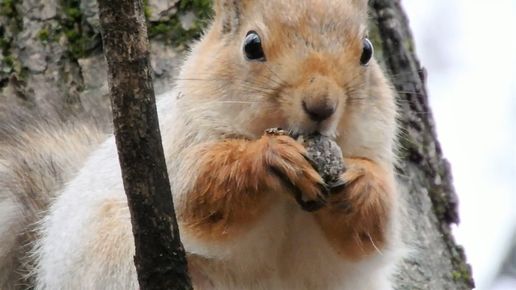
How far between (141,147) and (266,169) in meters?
0.60

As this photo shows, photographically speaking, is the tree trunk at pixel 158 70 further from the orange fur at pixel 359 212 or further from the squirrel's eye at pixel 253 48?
the squirrel's eye at pixel 253 48

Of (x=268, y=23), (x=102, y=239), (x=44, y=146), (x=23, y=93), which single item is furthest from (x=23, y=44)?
(x=268, y=23)

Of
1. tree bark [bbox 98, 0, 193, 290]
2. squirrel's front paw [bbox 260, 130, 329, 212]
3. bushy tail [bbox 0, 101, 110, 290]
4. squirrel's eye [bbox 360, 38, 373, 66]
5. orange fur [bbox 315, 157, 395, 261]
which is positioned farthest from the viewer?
bushy tail [bbox 0, 101, 110, 290]

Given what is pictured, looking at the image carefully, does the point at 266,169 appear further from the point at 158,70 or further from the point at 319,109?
the point at 158,70

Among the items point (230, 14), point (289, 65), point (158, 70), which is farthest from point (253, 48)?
point (158, 70)

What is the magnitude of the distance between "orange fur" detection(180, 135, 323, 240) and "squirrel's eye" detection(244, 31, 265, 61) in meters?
0.27

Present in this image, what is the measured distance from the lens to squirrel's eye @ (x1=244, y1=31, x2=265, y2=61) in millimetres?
2383

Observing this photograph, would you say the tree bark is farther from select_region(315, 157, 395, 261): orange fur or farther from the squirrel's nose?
select_region(315, 157, 395, 261): orange fur

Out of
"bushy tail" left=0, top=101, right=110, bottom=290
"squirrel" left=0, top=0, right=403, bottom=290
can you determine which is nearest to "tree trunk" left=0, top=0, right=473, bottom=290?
"bushy tail" left=0, top=101, right=110, bottom=290

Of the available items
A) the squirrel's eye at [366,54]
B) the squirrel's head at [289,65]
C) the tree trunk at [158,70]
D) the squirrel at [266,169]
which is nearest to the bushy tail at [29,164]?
the tree trunk at [158,70]

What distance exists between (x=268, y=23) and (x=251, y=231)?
26.7 inches

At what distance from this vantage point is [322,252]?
8.30 feet

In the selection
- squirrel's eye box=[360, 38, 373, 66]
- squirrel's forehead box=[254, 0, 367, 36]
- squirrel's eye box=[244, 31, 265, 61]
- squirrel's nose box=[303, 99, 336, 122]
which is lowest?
squirrel's nose box=[303, 99, 336, 122]

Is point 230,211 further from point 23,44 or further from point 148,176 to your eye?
point 23,44
